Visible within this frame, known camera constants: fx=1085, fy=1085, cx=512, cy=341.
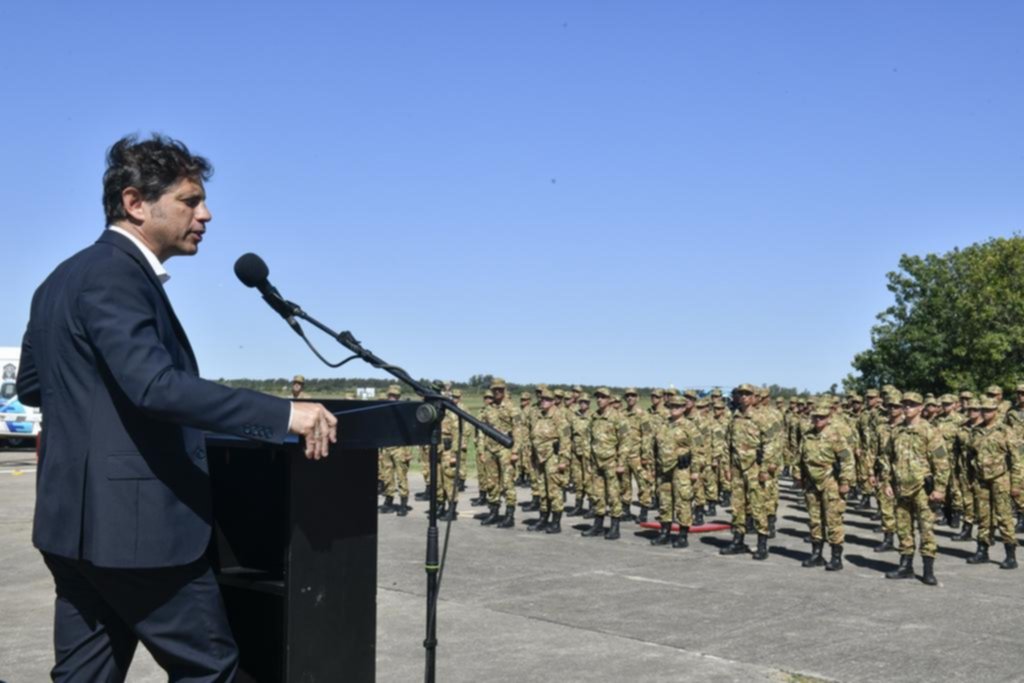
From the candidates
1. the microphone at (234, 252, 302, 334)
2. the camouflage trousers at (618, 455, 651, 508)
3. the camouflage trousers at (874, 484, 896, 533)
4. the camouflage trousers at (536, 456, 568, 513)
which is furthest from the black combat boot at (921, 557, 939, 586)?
the microphone at (234, 252, 302, 334)

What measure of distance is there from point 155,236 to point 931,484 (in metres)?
11.0

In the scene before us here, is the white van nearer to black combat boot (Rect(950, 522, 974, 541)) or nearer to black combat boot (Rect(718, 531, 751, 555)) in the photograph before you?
black combat boot (Rect(718, 531, 751, 555))

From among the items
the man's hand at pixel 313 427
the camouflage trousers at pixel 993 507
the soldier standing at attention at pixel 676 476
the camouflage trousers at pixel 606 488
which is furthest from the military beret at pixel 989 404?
the man's hand at pixel 313 427

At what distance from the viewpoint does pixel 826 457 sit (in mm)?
11969

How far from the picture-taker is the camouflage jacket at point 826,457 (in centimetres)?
1198

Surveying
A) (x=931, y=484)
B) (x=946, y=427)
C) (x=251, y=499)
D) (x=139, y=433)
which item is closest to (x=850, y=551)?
(x=931, y=484)

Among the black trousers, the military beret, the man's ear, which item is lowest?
the black trousers

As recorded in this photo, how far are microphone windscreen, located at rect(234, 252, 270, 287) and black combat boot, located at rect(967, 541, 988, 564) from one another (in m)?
11.3

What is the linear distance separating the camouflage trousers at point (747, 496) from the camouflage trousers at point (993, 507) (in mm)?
2500

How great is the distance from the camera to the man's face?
3.05 meters

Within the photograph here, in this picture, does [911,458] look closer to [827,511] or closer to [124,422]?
[827,511]

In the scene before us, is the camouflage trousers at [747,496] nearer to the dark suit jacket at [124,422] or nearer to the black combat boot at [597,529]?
the black combat boot at [597,529]

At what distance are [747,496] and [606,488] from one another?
2.29m

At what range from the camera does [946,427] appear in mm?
16094
